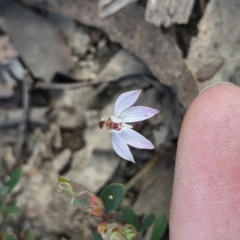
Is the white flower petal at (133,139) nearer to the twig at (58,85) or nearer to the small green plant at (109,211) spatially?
the small green plant at (109,211)

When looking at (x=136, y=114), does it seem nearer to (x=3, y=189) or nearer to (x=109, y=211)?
(x=109, y=211)

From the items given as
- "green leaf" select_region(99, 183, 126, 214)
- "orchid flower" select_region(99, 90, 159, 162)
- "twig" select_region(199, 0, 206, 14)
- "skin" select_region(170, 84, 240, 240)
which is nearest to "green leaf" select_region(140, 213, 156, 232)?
"skin" select_region(170, 84, 240, 240)

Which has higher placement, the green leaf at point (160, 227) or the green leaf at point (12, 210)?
the green leaf at point (12, 210)

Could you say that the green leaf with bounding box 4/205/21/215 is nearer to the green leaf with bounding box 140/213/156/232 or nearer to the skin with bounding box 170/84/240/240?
the green leaf with bounding box 140/213/156/232

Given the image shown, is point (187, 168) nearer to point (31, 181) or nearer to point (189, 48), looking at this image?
point (189, 48)

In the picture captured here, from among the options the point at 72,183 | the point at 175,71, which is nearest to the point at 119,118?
the point at 72,183

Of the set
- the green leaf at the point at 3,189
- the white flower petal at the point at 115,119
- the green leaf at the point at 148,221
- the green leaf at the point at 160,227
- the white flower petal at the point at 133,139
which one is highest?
the white flower petal at the point at 115,119

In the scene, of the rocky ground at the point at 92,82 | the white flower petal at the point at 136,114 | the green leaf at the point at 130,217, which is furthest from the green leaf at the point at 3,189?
the white flower petal at the point at 136,114
